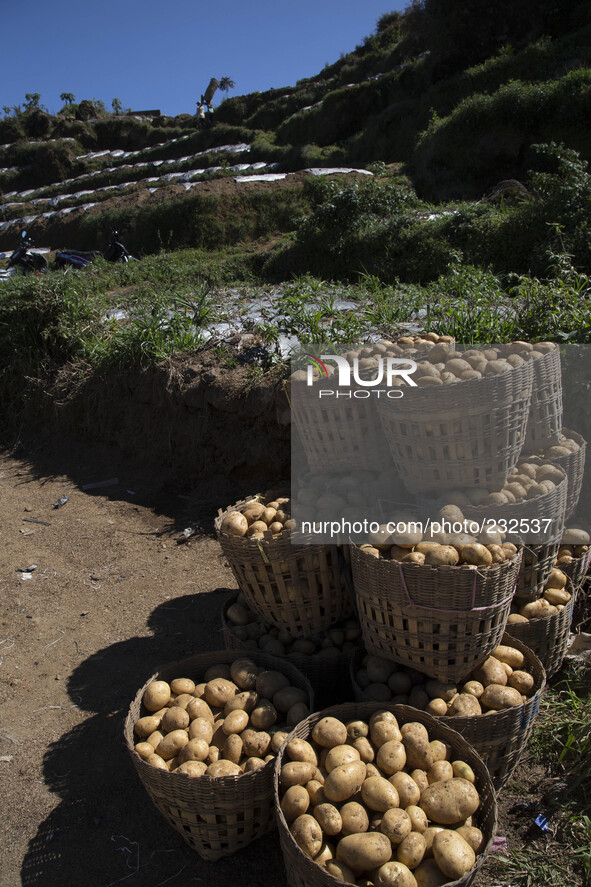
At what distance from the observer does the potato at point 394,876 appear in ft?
5.53

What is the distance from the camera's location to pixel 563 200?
723 centimetres

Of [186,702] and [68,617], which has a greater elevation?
[186,702]

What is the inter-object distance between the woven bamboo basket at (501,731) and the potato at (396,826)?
459 mm

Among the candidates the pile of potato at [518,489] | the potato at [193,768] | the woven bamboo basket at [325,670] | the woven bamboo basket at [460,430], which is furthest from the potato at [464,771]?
the woven bamboo basket at [460,430]

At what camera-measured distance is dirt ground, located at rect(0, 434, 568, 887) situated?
230 cm

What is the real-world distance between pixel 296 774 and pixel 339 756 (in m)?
0.15

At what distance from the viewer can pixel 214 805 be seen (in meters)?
2.08

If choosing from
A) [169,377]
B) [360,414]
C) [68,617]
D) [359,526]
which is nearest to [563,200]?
[169,377]

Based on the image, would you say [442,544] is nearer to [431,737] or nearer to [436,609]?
[436,609]

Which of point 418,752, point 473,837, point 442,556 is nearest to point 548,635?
point 442,556

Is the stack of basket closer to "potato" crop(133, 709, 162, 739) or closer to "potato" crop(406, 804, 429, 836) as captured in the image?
"potato" crop(133, 709, 162, 739)

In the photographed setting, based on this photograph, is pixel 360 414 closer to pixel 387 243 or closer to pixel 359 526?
pixel 359 526

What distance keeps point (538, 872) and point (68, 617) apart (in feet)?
9.66

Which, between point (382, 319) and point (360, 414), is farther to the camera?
point (382, 319)
